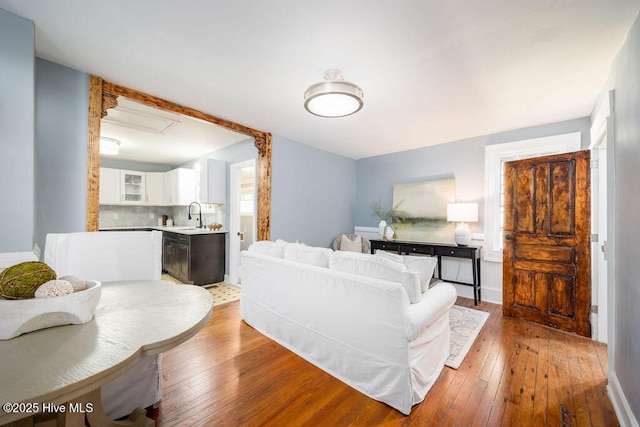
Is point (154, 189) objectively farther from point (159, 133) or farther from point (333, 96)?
point (333, 96)

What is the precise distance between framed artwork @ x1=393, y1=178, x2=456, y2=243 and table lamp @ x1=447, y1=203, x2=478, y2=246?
0.30 metres

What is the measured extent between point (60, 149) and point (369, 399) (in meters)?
3.18

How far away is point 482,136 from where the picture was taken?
12.8ft

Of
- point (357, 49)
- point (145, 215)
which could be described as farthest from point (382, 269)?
point (145, 215)

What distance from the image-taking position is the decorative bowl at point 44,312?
0.82 m

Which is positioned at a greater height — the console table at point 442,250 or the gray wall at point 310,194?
the gray wall at point 310,194

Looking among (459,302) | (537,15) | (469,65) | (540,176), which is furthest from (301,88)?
(459,302)

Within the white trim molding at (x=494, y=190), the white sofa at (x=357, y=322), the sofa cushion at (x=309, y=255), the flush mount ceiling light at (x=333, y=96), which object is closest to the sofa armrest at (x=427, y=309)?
the white sofa at (x=357, y=322)

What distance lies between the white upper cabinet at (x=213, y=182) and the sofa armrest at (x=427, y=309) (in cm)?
384

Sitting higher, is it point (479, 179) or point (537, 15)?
point (537, 15)

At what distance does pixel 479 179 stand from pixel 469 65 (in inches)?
89.5

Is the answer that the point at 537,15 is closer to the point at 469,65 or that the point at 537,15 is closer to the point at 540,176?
the point at 469,65

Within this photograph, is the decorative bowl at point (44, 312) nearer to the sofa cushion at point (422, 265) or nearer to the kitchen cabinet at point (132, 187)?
the sofa cushion at point (422, 265)

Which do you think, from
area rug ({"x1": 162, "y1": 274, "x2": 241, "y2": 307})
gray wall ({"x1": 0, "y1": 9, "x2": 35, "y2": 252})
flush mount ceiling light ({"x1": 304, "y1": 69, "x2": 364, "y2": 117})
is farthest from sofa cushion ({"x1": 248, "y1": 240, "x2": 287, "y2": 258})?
gray wall ({"x1": 0, "y1": 9, "x2": 35, "y2": 252})
